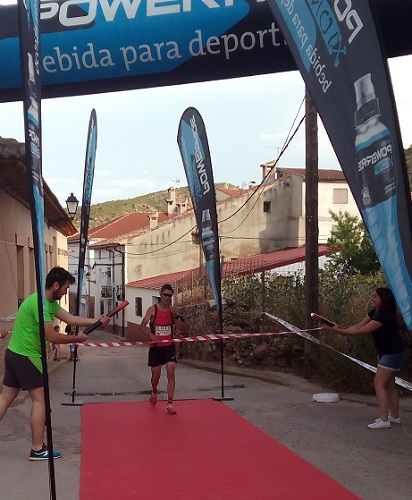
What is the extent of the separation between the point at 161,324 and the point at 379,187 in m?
5.17

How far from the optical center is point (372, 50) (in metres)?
3.65

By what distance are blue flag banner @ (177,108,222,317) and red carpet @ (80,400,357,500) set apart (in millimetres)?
2060

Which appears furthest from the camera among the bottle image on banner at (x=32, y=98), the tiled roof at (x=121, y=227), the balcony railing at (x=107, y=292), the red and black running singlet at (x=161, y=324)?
the tiled roof at (x=121, y=227)

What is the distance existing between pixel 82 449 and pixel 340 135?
4.01m

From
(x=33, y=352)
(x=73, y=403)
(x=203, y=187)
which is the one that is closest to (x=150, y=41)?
(x=203, y=187)

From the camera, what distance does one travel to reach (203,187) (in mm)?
9180

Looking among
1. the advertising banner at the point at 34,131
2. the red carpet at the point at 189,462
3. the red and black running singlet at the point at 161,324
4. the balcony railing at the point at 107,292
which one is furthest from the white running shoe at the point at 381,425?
the balcony railing at the point at 107,292

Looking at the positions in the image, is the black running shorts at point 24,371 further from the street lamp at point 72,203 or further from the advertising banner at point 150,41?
the street lamp at point 72,203

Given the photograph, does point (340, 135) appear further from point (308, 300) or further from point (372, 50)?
point (308, 300)

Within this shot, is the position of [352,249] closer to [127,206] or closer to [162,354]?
[162,354]

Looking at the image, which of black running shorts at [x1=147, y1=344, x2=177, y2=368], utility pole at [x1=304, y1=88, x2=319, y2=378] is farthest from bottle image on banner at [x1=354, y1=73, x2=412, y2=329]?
utility pole at [x1=304, y1=88, x2=319, y2=378]

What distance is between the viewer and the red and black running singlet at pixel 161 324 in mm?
8438

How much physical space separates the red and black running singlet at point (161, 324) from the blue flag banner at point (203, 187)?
3.04 ft

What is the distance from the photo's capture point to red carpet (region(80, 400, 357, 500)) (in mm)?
5048
